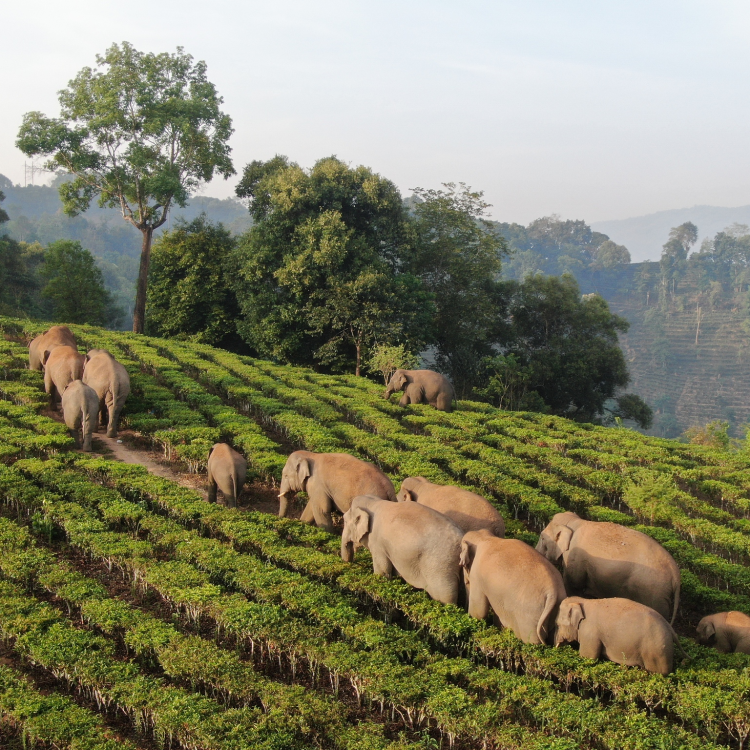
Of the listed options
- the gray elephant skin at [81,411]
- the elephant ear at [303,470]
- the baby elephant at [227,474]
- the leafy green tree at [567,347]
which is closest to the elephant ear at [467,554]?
the elephant ear at [303,470]

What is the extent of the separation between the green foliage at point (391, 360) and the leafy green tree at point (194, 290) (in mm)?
11898

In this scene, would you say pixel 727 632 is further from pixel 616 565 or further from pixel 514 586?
pixel 514 586

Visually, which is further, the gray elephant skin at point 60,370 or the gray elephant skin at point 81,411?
the gray elephant skin at point 60,370

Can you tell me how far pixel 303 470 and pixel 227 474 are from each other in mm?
2324

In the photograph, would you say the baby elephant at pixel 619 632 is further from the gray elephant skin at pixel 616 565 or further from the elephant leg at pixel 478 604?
the gray elephant skin at pixel 616 565

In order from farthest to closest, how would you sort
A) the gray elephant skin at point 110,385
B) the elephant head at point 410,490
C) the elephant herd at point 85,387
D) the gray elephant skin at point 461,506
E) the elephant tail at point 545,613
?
1. the gray elephant skin at point 110,385
2. the elephant herd at point 85,387
3. the elephant head at point 410,490
4. the gray elephant skin at point 461,506
5. the elephant tail at point 545,613

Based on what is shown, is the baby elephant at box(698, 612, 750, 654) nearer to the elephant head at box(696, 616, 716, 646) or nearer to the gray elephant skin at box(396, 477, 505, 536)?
the elephant head at box(696, 616, 716, 646)

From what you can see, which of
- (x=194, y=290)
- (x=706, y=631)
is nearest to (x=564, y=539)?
(x=706, y=631)

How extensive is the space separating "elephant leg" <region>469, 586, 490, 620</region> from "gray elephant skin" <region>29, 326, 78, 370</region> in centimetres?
1916

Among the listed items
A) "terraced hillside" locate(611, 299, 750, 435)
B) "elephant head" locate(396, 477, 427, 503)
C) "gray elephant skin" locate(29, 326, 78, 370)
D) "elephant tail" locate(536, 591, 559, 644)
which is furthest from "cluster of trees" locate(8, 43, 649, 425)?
"terraced hillside" locate(611, 299, 750, 435)

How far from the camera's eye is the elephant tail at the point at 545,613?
33.4ft

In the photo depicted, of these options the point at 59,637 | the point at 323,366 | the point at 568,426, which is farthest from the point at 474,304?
the point at 59,637

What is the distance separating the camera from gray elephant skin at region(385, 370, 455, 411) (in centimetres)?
2788

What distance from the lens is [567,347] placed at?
158 feet
